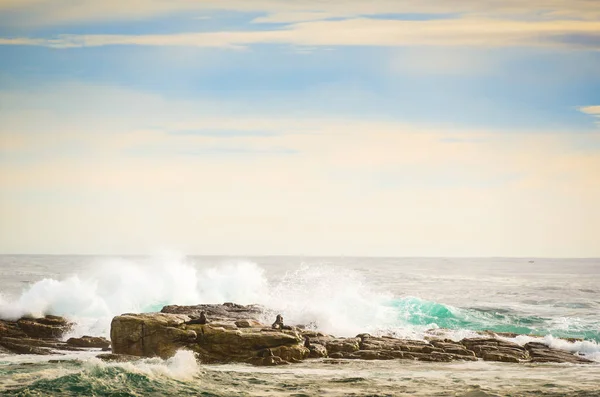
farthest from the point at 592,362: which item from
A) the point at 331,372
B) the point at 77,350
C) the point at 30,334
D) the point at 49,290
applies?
the point at 49,290

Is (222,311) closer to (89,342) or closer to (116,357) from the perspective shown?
(89,342)

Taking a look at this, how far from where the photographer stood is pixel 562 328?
3688 centimetres

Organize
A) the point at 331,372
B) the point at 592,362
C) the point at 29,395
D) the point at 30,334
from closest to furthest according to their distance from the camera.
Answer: the point at 29,395
the point at 331,372
the point at 592,362
the point at 30,334

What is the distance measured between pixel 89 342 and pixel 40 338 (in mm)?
2582

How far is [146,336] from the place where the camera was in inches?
955

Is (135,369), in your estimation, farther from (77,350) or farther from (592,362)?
(592,362)

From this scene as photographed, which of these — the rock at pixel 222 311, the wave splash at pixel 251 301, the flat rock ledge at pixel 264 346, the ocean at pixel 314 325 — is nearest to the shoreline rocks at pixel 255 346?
the flat rock ledge at pixel 264 346

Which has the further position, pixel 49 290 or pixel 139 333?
pixel 49 290

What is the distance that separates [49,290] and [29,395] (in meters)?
21.2

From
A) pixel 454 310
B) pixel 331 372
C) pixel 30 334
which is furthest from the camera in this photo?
pixel 454 310

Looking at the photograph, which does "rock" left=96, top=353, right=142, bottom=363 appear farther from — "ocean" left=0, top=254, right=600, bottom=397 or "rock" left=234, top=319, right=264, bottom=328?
"rock" left=234, top=319, right=264, bottom=328

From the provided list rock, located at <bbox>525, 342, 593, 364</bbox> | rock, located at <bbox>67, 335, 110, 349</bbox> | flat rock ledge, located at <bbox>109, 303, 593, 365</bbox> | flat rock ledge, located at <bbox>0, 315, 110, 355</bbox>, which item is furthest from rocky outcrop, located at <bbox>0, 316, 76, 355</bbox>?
rock, located at <bbox>525, 342, 593, 364</bbox>

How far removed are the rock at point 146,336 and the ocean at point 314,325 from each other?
174 centimetres

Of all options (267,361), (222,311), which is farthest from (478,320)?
(267,361)
